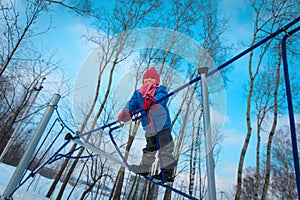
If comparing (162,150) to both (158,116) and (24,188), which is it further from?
(24,188)

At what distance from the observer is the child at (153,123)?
5.21 ft

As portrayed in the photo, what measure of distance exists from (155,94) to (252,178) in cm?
2438

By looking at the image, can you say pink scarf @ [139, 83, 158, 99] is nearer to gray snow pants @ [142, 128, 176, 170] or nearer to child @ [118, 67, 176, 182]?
child @ [118, 67, 176, 182]

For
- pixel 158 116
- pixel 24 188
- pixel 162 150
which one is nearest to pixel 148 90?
pixel 158 116

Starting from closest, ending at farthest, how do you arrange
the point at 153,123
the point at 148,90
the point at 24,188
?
the point at 153,123 → the point at 148,90 → the point at 24,188

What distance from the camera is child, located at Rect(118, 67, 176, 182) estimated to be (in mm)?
1589

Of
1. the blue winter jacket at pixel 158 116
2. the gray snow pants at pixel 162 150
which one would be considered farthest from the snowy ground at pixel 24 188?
the blue winter jacket at pixel 158 116

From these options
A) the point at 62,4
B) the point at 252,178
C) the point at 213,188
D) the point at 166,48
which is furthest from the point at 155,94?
the point at 252,178

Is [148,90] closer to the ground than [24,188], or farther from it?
farther from it

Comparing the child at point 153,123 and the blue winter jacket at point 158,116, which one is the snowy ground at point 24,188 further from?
the blue winter jacket at point 158,116

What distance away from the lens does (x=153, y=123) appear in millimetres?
1598

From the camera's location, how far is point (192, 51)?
→ 2219 millimetres

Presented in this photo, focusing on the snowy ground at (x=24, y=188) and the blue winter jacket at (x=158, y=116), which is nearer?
the blue winter jacket at (x=158, y=116)

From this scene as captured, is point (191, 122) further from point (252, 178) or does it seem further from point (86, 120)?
point (252, 178)
